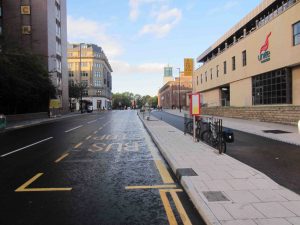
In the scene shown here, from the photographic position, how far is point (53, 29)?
64.9 m

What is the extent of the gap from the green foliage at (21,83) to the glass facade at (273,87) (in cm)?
2460

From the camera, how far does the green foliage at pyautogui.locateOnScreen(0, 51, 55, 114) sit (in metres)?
34.4

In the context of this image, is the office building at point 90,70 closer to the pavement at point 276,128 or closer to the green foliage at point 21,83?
the green foliage at point 21,83

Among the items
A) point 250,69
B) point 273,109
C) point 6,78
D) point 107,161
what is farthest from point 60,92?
point 107,161

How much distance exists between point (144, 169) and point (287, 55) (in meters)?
24.1

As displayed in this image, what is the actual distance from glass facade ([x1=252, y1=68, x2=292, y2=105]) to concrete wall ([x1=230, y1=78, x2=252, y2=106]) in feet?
3.77

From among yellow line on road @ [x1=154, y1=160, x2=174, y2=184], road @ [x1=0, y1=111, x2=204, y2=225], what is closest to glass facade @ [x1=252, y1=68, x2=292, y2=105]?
road @ [x1=0, y1=111, x2=204, y2=225]

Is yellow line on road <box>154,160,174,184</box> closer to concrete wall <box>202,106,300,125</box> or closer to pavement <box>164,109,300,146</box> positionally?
pavement <box>164,109,300,146</box>

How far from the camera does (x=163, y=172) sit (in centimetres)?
966

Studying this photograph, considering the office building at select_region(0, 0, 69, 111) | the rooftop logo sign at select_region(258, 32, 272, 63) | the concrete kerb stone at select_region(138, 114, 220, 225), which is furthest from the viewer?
the office building at select_region(0, 0, 69, 111)

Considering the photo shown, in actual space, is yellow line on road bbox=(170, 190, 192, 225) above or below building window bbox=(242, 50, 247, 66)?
below

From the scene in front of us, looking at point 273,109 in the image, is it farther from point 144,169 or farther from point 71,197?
point 71,197

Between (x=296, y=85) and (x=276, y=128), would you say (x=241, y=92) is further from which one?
(x=276, y=128)

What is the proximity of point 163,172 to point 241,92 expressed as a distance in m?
36.4
